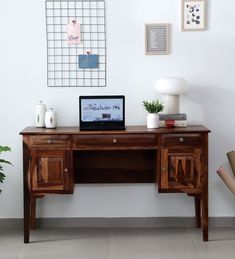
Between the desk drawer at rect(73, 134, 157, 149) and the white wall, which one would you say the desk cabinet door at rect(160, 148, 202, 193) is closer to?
the desk drawer at rect(73, 134, 157, 149)

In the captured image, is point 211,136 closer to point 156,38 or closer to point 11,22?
point 156,38

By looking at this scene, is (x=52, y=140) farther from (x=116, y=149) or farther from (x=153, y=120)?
(x=153, y=120)

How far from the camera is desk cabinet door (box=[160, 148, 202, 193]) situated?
147 inches

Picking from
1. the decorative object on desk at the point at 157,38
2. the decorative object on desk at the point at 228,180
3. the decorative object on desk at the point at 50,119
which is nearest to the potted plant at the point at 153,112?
the decorative object on desk at the point at 157,38

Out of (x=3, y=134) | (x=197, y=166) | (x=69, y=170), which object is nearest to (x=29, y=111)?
(x=3, y=134)

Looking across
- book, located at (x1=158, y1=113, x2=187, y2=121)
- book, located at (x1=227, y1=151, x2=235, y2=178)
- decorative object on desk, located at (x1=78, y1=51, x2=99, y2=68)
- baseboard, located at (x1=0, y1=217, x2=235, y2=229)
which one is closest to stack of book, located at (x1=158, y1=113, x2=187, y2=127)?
book, located at (x1=158, y1=113, x2=187, y2=121)

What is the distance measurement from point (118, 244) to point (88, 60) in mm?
1431

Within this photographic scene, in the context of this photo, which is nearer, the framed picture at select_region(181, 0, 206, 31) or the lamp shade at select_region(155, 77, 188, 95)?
the lamp shade at select_region(155, 77, 188, 95)

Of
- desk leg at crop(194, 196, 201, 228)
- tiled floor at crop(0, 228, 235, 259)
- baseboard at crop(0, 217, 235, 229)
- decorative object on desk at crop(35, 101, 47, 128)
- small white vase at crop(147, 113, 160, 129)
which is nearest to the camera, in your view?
tiled floor at crop(0, 228, 235, 259)

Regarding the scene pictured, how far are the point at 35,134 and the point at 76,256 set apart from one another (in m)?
0.91

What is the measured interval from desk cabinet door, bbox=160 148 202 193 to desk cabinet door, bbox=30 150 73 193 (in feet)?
2.25

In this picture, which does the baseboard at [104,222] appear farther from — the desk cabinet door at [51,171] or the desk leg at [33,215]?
the desk cabinet door at [51,171]

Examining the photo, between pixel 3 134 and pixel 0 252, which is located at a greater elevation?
pixel 3 134

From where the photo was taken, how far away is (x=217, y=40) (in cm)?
403
